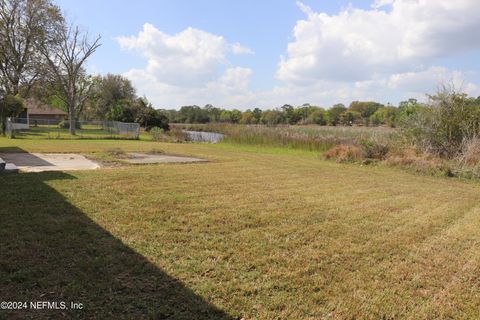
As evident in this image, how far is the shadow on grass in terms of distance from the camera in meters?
2.85

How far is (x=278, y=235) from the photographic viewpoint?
485 centimetres

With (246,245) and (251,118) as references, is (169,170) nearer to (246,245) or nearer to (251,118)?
(246,245)

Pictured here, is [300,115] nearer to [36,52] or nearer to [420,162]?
[36,52]

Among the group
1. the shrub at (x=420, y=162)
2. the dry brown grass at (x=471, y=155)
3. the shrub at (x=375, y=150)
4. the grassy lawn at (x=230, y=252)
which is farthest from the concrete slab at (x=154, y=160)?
the dry brown grass at (x=471, y=155)

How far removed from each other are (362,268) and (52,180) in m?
6.02

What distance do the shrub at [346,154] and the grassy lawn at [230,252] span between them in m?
7.74

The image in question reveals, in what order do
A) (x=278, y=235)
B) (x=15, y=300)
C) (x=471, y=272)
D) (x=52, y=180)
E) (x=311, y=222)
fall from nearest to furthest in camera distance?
(x=15, y=300), (x=471, y=272), (x=278, y=235), (x=311, y=222), (x=52, y=180)

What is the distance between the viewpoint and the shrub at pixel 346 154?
1544 cm

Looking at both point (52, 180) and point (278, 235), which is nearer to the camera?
point (278, 235)

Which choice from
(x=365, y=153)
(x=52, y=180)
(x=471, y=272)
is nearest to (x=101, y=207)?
(x=52, y=180)

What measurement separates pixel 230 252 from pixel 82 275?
151 centimetres

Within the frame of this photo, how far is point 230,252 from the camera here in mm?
Answer: 4125

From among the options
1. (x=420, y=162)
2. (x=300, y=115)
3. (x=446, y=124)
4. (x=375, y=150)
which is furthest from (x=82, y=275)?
(x=300, y=115)

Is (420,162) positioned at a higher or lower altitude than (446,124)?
lower
